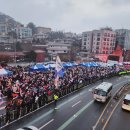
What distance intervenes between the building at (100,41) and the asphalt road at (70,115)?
77937 millimetres

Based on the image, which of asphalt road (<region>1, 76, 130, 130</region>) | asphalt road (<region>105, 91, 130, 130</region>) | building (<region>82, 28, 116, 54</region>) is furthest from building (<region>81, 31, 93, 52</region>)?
asphalt road (<region>105, 91, 130, 130</region>)

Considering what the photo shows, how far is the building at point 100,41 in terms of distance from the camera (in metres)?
101

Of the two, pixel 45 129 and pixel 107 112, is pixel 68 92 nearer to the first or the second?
pixel 107 112

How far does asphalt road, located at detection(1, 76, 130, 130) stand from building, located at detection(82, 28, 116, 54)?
77937 millimetres

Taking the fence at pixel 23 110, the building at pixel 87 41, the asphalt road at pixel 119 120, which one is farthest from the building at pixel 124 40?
the asphalt road at pixel 119 120

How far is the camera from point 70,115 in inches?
770

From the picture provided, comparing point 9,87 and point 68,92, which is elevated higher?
point 9,87

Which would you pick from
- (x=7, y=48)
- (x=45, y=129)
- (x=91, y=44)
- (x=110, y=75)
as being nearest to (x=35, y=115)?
(x=45, y=129)

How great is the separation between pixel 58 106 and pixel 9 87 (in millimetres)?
6474

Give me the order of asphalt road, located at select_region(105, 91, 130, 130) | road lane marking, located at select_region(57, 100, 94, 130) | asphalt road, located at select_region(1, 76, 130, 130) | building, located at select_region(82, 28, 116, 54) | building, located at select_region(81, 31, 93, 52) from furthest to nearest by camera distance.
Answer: building, located at select_region(81, 31, 93, 52)
building, located at select_region(82, 28, 116, 54)
asphalt road, located at select_region(105, 91, 130, 130)
asphalt road, located at select_region(1, 76, 130, 130)
road lane marking, located at select_region(57, 100, 94, 130)

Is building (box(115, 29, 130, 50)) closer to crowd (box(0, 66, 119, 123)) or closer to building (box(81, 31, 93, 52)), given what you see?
building (box(81, 31, 93, 52))

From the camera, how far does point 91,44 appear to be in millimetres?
106750

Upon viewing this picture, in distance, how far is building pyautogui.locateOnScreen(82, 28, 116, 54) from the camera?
101m

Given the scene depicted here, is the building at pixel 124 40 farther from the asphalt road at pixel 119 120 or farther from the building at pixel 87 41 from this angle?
the asphalt road at pixel 119 120
